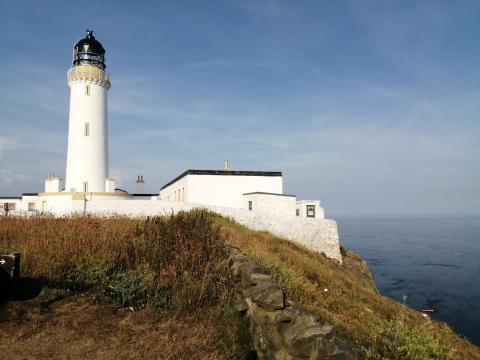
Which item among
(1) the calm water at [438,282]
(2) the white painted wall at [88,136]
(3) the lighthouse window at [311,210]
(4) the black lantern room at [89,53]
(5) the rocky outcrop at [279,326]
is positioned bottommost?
(1) the calm water at [438,282]

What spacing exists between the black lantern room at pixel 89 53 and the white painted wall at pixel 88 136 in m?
1.13

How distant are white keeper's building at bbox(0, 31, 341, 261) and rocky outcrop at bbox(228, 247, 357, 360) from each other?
16086 mm

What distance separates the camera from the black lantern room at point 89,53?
2670 cm

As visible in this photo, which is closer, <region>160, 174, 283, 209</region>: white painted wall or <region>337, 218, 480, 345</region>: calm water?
<region>160, 174, 283, 209</region>: white painted wall

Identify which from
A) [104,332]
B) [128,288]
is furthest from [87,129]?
[104,332]

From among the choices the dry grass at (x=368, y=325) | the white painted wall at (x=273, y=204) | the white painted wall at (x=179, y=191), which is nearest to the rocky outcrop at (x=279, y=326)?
the dry grass at (x=368, y=325)

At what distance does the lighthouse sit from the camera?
82.2 ft

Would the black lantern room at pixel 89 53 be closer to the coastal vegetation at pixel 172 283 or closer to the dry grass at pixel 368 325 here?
the coastal vegetation at pixel 172 283

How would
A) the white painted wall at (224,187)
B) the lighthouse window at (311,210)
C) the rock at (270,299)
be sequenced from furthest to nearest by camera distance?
1. the lighthouse window at (311,210)
2. the white painted wall at (224,187)
3. the rock at (270,299)

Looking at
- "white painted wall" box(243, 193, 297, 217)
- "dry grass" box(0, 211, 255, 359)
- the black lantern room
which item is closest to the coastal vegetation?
"dry grass" box(0, 211, 255, 359)

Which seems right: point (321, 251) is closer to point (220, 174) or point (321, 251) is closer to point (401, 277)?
point (220, 174)

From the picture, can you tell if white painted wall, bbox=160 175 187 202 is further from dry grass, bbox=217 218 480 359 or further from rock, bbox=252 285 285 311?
rock, bbox=252 285 285 311

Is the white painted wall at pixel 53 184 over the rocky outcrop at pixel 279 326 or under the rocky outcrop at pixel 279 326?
over

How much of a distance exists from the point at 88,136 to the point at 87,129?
0.57 metres
